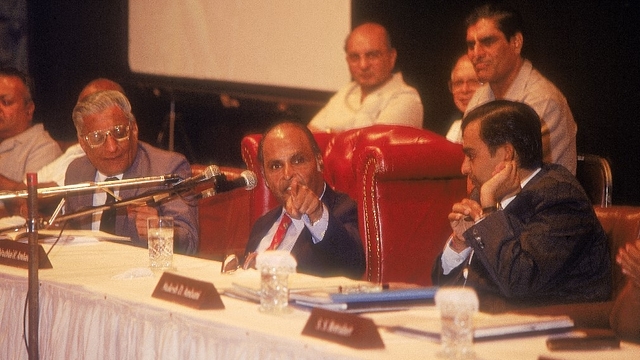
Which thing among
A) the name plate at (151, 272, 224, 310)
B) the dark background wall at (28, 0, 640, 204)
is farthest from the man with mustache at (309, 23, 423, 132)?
the name plate at (151, 272, 224, 310)

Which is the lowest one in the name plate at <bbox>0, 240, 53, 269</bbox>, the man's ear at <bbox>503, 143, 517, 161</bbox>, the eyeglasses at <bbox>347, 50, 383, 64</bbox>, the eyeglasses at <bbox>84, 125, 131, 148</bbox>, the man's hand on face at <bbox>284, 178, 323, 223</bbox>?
the name plate at <bbox>0, 240, 53, 269</bbox>

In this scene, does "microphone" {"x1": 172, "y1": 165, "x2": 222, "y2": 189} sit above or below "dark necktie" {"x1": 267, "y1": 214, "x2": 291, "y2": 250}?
above

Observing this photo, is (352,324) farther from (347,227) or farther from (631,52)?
(631,52)

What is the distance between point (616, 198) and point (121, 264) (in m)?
3.09

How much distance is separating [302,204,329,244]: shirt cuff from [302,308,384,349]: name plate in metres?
1.11

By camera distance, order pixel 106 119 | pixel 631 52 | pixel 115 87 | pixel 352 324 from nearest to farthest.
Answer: pixel 352 324 < pixel 106 119 < pixel 631 52 < pixel 115 87

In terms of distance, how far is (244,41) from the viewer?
7.15 meters

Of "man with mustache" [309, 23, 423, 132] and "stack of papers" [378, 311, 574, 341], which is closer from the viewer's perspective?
"stack of papers" [378, 311, 574, 341]

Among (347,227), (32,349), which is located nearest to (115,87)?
(347,227)

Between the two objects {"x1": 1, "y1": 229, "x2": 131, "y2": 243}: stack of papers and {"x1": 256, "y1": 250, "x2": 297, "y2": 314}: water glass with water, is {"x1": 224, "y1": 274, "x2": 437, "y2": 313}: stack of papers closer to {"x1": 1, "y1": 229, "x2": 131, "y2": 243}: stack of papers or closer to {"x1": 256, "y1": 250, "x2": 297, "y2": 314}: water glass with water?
{"x1": 256, "y1": 250, "x2": 297, "y2": 314}: water glass with water

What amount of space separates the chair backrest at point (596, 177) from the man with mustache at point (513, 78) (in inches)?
11.7

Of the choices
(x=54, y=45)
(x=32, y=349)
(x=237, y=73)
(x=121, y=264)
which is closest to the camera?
(x=32, y=349)

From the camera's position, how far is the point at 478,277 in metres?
2.85

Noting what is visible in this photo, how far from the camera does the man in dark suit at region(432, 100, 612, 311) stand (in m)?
2.67
